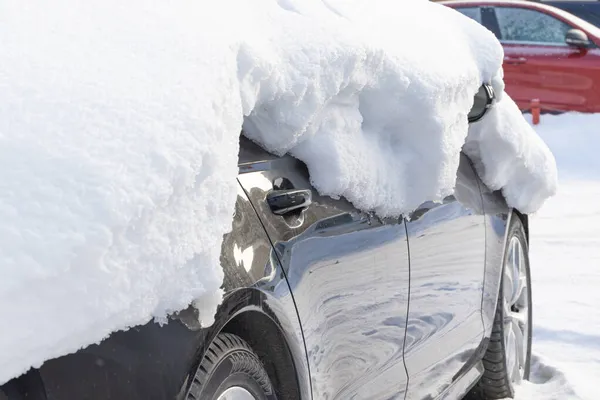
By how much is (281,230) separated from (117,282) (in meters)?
0.79

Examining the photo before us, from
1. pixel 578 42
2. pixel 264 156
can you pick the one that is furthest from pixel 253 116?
pixel 578 42

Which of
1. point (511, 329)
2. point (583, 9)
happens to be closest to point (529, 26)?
point (583, 9)

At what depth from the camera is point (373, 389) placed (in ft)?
9.80

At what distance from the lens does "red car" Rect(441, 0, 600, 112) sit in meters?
12.3

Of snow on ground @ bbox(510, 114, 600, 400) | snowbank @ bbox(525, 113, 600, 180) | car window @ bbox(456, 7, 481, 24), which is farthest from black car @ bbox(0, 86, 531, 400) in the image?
car window @ bbox(456, 7, 481, 24)

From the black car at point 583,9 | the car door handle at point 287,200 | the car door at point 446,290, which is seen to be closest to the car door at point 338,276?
the car door handle at point 287,200

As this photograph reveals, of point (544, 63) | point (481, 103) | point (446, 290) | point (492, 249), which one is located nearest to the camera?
point (446, 290)

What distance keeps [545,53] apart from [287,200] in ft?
34.2

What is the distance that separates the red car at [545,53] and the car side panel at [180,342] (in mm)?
10320

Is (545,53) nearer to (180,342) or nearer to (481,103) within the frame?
(481,103)

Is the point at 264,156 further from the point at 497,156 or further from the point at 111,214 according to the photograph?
the point at 497,156

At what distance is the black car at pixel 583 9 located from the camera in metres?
14.1

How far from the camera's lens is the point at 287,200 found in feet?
8.42

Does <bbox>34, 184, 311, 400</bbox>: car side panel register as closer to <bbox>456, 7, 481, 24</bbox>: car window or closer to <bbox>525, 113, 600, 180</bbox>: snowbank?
<bbox>525, 113, 600, 180</bbox>: snowbank
